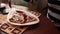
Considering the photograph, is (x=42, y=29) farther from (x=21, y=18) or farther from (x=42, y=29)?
(x=21, y=18)

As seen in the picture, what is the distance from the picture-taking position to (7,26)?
99cm

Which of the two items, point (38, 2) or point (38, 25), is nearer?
point (38, 25)

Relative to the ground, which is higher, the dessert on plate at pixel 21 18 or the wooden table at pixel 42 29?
the dessert on plate at pixel 21 18

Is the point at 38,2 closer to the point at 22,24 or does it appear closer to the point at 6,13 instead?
the point at 6,13

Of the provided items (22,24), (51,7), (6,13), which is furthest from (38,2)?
(22,24)

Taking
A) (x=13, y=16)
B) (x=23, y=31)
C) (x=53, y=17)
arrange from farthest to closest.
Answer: (x=53, y=17) < (x=13, y=16) < (x=23, y=31)

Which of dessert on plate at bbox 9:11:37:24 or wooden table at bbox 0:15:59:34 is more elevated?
dessert on plate at bbox 9:11:37:24

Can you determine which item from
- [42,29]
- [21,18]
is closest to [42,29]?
[42,29]

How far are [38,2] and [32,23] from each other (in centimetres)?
81

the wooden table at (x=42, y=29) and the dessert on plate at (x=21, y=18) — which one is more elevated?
the dessert on plate at (x=21, y=18)

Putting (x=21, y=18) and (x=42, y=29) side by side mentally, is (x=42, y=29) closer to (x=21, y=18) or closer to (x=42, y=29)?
(x=42, y=29)

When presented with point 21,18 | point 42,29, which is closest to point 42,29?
point 42,29

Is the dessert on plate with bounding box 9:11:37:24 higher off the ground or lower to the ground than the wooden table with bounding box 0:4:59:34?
higher

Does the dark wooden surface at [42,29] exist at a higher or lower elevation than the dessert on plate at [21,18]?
lower
